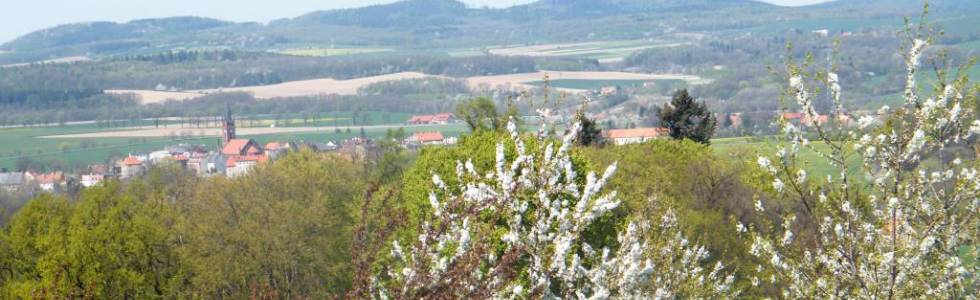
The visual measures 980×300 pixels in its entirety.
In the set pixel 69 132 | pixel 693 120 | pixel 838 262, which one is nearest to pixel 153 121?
pixel 69 132

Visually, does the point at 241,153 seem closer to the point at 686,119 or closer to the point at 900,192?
the point at 686,119

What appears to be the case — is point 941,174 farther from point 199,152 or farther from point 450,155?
point 199,152

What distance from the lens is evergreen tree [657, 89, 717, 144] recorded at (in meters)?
50.2

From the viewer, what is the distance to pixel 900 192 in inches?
408

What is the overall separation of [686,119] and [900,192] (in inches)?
1591

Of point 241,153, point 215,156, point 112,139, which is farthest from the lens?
point 112,139

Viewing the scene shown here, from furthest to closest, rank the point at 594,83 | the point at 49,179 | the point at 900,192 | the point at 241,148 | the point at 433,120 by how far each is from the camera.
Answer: the point at 594,83 < the point at 433,120 < the point at 241,148 < the point at 49,179 < the point at 900,192

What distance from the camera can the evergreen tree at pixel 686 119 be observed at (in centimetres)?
5022

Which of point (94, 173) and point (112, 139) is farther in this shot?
point (112, 139)

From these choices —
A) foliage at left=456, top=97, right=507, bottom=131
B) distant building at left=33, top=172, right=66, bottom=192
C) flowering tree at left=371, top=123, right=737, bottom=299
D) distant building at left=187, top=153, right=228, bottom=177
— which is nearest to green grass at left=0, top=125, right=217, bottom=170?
distant building at left=33, top=172, right=66, bottom=192

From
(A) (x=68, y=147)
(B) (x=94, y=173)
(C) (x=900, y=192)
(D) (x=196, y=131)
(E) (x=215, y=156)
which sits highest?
(C) (x=900, y=192)

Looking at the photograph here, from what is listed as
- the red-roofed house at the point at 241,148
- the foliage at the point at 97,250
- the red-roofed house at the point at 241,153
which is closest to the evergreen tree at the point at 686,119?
the foliage at the point at 97,250

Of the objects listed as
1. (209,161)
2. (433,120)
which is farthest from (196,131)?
(209,161)

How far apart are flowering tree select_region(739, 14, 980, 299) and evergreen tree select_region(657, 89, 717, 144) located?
3887cm
